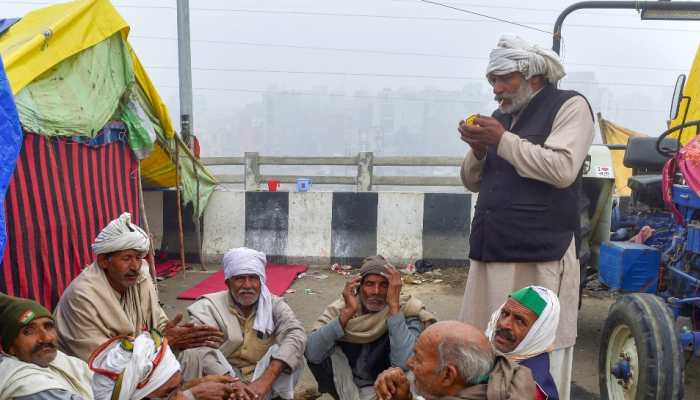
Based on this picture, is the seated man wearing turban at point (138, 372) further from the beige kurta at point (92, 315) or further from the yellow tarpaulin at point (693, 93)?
the yellow tarpaulin at point (693, 93)

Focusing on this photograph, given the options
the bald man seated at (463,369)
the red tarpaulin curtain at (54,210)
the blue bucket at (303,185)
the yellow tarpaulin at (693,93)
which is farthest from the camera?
the blue bucket at (303,185)

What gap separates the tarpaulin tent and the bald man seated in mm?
2833

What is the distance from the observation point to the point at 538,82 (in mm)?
2865

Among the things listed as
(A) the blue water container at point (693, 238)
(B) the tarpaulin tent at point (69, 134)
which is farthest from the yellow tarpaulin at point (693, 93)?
(B) the tarpaulin tent at point (69, 134)

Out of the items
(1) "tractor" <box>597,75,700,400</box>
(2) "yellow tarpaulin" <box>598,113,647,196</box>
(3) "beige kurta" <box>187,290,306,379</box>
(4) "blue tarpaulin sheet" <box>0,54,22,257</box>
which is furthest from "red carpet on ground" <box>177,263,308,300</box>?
Result: (2) "yellow tarpaulin" <box>598,113,647,196</box>

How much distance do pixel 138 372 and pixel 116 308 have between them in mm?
543

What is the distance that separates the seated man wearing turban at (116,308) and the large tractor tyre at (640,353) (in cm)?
204

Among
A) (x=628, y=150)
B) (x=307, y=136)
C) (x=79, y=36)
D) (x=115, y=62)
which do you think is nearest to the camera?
(x=628, y=150)

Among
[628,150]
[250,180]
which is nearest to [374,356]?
[628,150]

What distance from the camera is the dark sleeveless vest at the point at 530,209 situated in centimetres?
279

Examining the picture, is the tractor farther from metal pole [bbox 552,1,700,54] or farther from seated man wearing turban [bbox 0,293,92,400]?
seated man wearing turban [bbox 0,293,92,400]

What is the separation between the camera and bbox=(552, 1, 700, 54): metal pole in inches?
231

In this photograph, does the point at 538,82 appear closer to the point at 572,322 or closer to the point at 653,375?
the point at 572,322

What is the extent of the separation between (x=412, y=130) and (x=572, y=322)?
23.6 m
